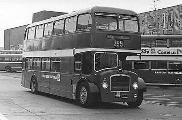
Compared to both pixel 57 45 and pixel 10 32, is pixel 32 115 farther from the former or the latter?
pixel 10 32

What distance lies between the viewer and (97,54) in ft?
46.1

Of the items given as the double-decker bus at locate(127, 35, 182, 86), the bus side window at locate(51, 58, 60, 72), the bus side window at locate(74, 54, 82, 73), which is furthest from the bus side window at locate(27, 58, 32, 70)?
the double-decker bus at locate(127, 35, 182, 86)

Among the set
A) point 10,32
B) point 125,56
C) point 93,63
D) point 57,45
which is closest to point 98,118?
point 93,63

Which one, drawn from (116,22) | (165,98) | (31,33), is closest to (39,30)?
(31,33)

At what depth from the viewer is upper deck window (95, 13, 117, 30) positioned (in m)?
14.2

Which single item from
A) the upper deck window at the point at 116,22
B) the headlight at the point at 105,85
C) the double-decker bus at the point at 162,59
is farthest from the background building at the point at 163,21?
the headlight at the point at 105,85

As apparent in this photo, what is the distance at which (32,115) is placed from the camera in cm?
1149

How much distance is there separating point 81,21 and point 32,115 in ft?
15.8

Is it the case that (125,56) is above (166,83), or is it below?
above

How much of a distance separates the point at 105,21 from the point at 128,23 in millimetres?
1116

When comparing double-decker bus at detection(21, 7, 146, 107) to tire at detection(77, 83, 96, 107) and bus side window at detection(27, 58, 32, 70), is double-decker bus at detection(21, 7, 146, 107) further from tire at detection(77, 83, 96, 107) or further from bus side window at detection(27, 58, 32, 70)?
bus side window at detection(27, 58, 32, 70)

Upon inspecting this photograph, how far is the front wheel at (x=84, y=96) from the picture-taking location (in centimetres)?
1369

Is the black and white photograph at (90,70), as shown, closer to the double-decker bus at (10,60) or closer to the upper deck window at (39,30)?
the upper deck window at (39,30)

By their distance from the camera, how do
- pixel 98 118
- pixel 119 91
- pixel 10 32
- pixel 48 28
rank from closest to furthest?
pixel 98 118, pixel 119 91, pixel 48 28, pixel 10 32
